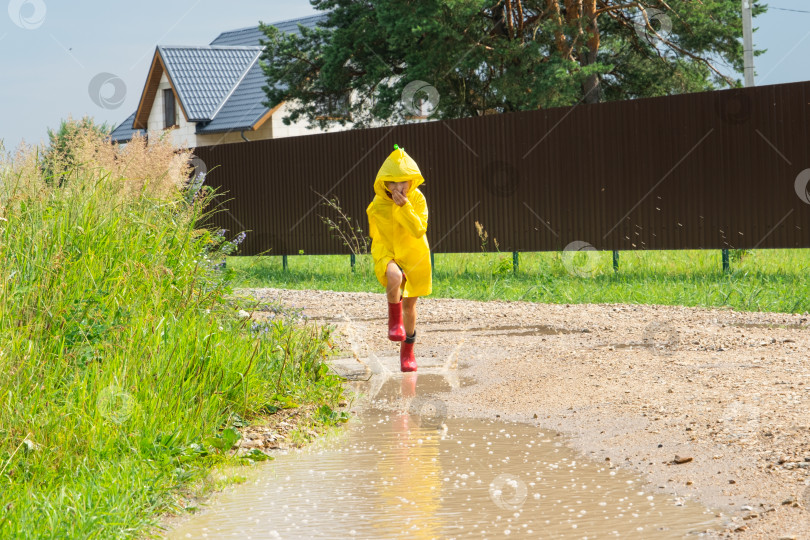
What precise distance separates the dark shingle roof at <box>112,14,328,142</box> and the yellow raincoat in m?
23.5

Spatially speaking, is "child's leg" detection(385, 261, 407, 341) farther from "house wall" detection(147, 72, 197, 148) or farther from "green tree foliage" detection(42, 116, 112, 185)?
"house wall" detection(147, 72, 197, 148)

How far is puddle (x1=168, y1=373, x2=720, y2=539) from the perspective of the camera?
10.6 feet

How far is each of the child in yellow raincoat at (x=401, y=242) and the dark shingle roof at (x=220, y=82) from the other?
2348cm

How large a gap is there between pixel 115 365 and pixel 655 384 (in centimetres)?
310

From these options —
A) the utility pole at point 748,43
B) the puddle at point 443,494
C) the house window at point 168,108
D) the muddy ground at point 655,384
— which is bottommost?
the puddle at point 443,494

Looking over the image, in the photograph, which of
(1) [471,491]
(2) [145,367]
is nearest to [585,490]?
(1) [471,491]

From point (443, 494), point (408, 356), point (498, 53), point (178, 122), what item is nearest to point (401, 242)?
point (408, 356)

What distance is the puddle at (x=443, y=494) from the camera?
3.24 metres

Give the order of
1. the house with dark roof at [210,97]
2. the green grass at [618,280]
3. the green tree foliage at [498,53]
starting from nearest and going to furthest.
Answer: the green grass at [618,280] → the green tree foliage at [498,53] → the house with dark roof at [210,97]

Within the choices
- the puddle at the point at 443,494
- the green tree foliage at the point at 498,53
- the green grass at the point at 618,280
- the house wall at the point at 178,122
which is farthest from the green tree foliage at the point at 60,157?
the house wall at the point at 178,122

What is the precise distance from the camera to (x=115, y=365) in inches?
172

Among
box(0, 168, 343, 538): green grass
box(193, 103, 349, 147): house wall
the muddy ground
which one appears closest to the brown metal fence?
the muddy ground

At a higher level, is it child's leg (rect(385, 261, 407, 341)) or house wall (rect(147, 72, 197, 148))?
house wall (rect(147, 72, 197, 148))

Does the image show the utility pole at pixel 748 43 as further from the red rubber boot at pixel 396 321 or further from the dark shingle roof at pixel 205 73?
the dark shingle roof at pixel 205 73
